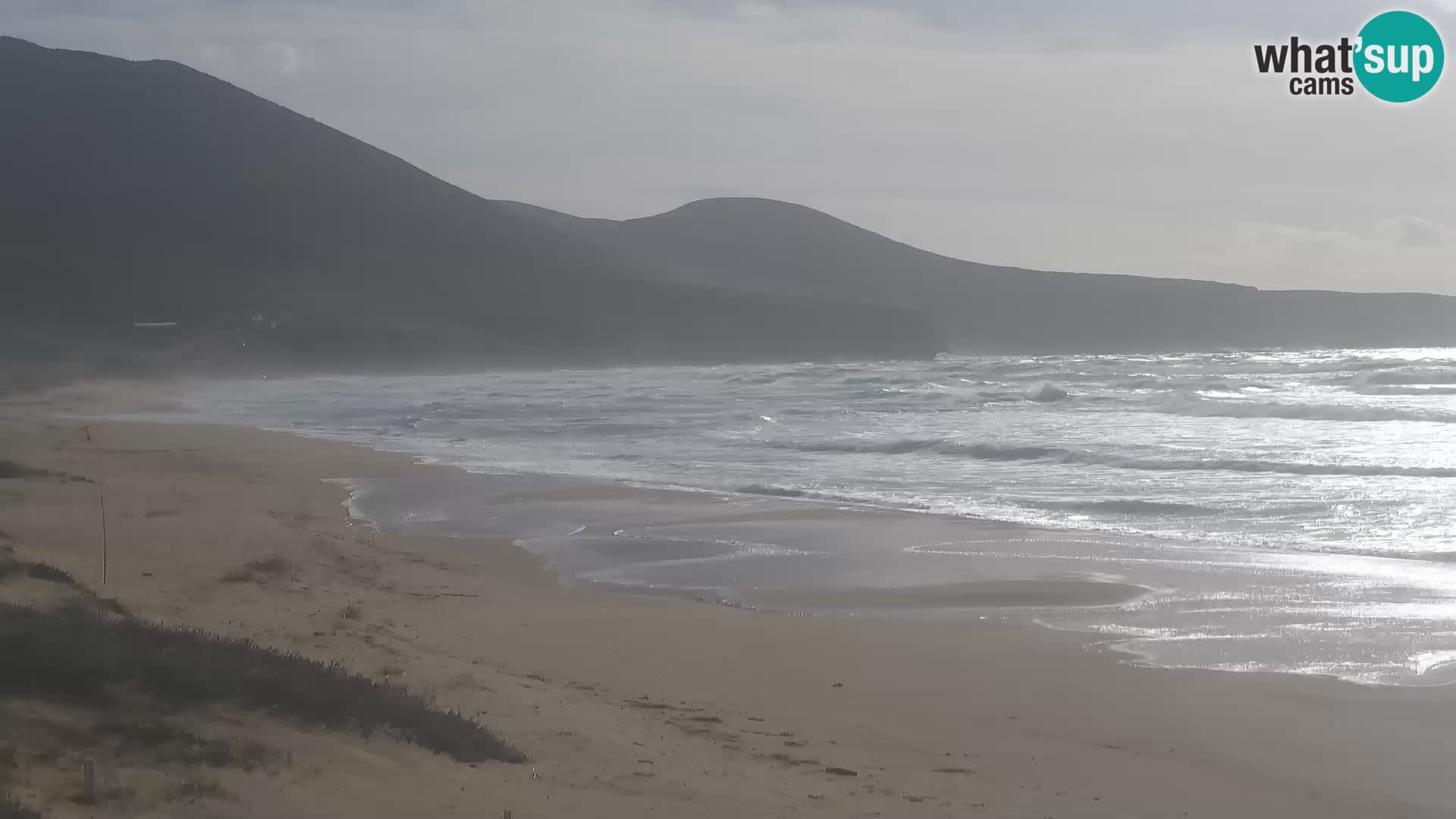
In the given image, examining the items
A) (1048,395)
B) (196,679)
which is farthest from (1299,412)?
(196,679)

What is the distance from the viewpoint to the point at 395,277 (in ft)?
331

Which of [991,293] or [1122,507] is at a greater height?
Result: [991,293]

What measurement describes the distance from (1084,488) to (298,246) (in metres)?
96.9

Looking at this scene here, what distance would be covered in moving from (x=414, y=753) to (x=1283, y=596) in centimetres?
574

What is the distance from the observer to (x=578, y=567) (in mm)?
8711

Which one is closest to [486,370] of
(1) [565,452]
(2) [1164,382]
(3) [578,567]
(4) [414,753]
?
(2) [1164,382]

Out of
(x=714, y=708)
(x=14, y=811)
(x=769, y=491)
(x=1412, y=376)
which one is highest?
(x=1412, y=376)

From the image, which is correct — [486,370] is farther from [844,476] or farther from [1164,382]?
[844,476]

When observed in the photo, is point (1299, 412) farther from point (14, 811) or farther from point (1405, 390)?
point (14, 811)

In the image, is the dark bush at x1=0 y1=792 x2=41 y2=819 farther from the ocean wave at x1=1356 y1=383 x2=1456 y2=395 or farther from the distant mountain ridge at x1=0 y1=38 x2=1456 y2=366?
the distant mountain ridge at x1=0 y1=38 x2=1456 y2=366

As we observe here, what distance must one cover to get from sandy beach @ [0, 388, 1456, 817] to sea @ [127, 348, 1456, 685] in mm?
653

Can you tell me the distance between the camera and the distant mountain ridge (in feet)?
286

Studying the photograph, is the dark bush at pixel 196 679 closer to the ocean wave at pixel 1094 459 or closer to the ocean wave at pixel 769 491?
the ocean wave at pixel 769 491

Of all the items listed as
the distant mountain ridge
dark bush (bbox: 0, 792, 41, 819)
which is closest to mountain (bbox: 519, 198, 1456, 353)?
the distant mountain ridge
